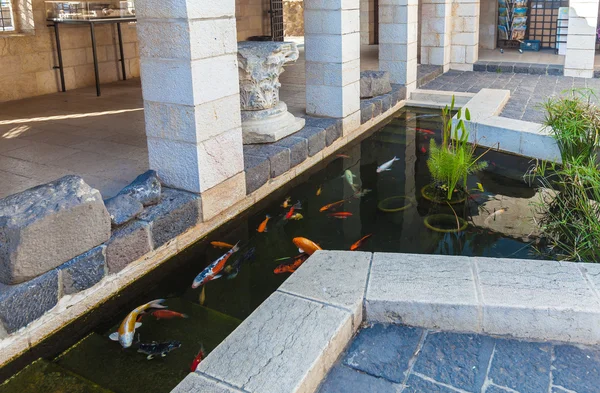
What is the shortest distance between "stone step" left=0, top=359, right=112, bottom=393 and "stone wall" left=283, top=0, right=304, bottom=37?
14.2 meters

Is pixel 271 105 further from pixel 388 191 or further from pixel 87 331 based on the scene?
pixel 87 331

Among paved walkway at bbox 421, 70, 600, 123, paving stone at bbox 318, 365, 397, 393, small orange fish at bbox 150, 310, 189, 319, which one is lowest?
small orange fish at bbox 150, 310, 189, 319

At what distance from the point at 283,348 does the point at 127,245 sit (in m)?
1.43

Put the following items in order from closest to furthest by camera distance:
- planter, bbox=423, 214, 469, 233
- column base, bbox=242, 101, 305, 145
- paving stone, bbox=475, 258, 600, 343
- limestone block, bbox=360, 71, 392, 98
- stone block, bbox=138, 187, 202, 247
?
paving stone, bbox=475, 258, 600, 343
stone block, bbox=138, 187, 202, 247
planter, bbox=423, 214, 469, 233
column base, bbox=242, 101, 305, 145
limestone block, bbox=360, 71, 392, 98

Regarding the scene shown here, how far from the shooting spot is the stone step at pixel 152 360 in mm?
2795

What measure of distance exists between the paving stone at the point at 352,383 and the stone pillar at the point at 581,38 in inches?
332

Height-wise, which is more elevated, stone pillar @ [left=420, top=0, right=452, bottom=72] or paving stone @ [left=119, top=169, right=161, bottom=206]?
stone pillar @ [left=420, top=0, right=452, bottom=72]

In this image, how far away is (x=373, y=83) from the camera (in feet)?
24.5

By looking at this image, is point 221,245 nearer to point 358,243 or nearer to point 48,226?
point 358,243

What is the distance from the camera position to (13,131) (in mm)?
6047

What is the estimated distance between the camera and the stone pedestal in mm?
5270

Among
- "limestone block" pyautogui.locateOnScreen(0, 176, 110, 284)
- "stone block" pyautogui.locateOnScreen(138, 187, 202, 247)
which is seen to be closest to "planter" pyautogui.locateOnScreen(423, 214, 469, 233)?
"stone block" pyautogui.locateOnScreen(138, 187, 202, 247)

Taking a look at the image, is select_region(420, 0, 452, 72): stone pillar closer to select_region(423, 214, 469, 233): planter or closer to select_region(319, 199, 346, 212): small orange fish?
select_region(319, 199, 346, 212): small orange fish

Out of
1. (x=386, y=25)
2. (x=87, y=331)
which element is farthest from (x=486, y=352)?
(x=386, y=25)
